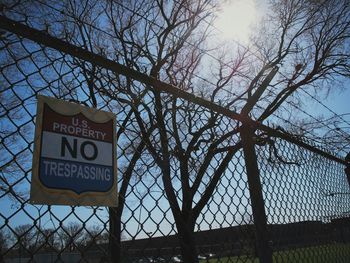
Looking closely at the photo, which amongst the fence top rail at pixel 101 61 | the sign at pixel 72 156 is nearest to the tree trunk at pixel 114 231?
the sign at pixel 72 156

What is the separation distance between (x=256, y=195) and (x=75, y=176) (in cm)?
168

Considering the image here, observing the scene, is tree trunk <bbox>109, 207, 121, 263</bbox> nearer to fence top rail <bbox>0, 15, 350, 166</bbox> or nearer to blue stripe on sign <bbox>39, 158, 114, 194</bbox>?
blue stripe on sign <bbox>39, 158, 114, 194</bbox>

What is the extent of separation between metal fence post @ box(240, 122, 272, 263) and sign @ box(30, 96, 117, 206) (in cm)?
143

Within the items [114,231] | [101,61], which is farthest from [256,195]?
[101,61]

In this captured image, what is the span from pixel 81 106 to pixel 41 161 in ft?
1.17

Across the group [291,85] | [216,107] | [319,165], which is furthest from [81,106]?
[291,85]

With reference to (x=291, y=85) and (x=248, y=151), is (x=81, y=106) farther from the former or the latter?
(x=291, y=85)

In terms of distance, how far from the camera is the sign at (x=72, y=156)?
5.06 ft

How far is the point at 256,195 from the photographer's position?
2.85 meters

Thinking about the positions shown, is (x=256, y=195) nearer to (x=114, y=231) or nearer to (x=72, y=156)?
(x=114, y=231)

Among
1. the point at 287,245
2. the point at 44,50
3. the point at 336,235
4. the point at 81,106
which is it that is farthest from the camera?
the point at 336,235

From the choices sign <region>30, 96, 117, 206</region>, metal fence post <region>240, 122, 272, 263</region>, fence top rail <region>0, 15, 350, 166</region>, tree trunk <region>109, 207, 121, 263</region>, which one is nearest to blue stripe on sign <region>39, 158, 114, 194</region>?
sign <region>30, 96, 117, 206</region>

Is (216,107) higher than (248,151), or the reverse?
(216,107)

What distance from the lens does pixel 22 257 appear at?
5.25 feet
